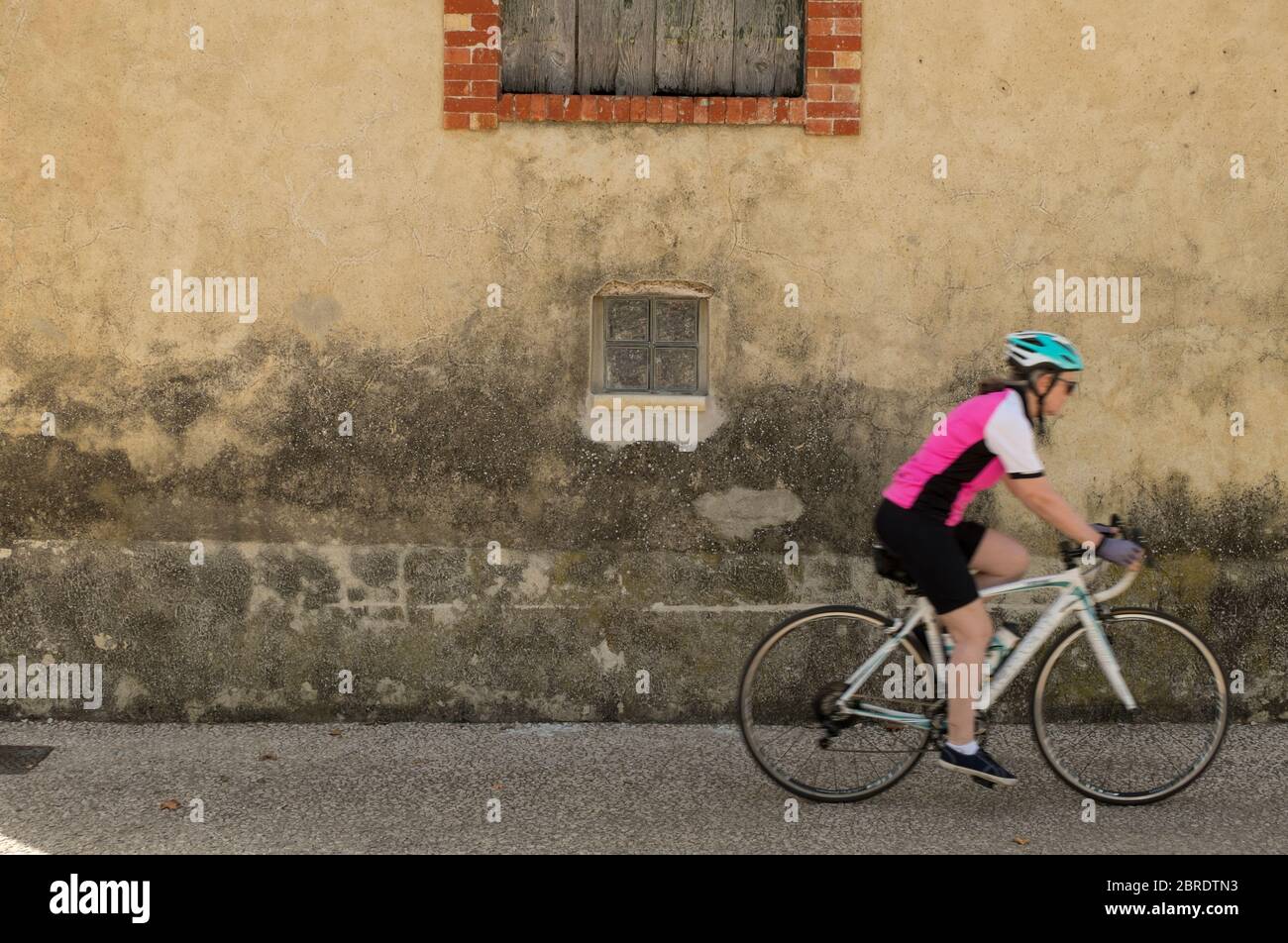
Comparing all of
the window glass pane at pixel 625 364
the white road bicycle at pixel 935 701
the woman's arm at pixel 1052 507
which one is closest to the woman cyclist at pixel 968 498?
the woman's arm at pixel 1052 507

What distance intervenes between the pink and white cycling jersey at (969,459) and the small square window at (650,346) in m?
1.68

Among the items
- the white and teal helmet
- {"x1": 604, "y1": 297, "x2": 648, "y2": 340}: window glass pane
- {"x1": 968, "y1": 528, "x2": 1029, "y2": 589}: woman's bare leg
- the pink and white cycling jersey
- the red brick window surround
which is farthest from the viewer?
{"x1": 604, "y1": 297, "x2": 648, "y2": 340}: window glass pane

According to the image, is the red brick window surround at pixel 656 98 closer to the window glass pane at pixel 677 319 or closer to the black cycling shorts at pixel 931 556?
the window glass pane at pixel 677 319

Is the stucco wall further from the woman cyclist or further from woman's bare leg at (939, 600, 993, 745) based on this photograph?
woman's bare leg at (939, 600, 993, 745)

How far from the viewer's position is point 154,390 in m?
6.14

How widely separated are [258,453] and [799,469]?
2.57 metres

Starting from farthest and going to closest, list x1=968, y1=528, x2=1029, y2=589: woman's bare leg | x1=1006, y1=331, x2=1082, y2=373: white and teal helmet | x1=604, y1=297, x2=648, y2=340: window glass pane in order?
x1=604, y1=297, x2=648, y2=340: window glass pane → x1=968, y1=528, x2=1029, y2=589: woman's bare leg → x1=1006, y1=331, x2=1082, y2=373: white and teal helmet

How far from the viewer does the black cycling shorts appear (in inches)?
185

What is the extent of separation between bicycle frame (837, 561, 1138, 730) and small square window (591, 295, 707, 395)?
184 cm

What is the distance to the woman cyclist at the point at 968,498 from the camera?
4.59 meters

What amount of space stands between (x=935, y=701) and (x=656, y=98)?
10.1ft

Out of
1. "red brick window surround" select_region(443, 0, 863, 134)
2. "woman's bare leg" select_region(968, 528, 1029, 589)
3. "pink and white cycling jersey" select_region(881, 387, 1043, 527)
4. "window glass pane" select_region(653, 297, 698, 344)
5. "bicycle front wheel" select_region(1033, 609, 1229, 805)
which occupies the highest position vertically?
"red brick window surround" select_region(443, 0, 863, 134)

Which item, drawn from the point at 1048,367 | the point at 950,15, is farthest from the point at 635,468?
the point at 950,15

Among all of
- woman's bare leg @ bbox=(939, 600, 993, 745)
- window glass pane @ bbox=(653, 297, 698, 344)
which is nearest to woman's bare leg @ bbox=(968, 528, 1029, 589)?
woman's bare leg @ bbox=(939, 600, 993, 745)
